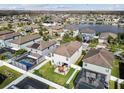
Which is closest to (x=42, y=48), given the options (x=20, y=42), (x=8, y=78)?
(x=20, y=42)

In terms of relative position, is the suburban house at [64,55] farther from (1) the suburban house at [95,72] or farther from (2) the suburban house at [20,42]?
(2) the suburban house at [20,42]

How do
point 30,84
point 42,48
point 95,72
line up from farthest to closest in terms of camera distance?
point 42,48 → point 95,72 → point 30,84

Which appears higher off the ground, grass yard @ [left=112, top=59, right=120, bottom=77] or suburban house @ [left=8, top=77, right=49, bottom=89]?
grass yard @ [left=112, top=59, right=120, bottom=77]

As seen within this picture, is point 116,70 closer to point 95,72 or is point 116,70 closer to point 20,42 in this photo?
point 95,72

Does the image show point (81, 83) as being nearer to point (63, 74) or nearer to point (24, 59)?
point (63, 74)

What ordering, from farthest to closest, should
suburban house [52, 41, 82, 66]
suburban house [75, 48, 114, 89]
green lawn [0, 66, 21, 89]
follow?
1. suburban house [52, 41, 82, 66]
2. green lawn [0, 66, 21, 89]
3. suburban house [75, 48, 114, 89]

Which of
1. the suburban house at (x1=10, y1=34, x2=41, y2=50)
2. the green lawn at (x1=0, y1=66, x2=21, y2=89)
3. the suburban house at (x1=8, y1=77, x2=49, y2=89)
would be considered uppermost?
the suburban house at (x1=10, y1=34, x2=41, y2=50)

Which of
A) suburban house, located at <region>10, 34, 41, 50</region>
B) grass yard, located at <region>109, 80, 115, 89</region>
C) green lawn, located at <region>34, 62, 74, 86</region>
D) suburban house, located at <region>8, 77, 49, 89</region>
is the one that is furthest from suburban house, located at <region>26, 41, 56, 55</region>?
grass yard, located at <region>109, 80, 115, 89</region>

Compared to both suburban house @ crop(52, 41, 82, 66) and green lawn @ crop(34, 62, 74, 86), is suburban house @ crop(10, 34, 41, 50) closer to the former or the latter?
green lawn @ crop(34, 62, 74, 86)

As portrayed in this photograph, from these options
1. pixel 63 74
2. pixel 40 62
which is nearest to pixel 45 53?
pixel 40 62
